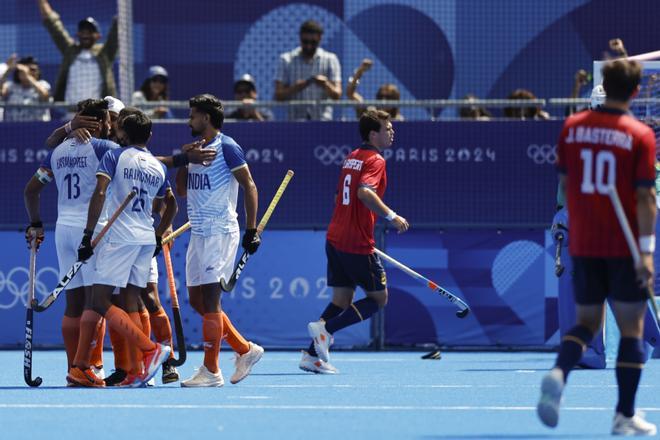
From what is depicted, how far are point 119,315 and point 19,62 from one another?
300 inches

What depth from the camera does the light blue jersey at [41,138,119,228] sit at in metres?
10.6

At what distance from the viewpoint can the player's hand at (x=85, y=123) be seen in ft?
35.0

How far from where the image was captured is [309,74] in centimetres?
1639

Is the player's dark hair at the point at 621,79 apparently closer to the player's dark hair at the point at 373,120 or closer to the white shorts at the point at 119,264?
the white shorts at the point at 119,264

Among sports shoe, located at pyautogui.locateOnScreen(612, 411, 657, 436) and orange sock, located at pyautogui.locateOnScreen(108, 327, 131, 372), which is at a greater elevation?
sports shoe, located at pyautogui.locateOnScreen(612, 411, 657, 436)

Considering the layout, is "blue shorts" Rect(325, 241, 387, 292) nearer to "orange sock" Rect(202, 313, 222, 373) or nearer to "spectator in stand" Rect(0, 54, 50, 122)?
"orange sock" Rect(202, 313, 222, 373)

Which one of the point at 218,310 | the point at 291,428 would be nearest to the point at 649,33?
the point at 218,310

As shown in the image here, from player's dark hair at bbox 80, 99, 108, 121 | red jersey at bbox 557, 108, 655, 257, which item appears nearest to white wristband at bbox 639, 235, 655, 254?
red jersey at bbox 557, 108, 655, 257

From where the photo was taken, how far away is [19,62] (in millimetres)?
17141

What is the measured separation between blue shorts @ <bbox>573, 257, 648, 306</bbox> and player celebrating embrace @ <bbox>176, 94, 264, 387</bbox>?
3279mm

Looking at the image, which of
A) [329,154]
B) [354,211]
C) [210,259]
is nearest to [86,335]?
[210,259]

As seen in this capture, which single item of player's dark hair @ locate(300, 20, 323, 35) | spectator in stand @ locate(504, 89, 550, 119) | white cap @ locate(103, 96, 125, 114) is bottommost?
spectator in stand @ locate(504, 89, 550, 119)

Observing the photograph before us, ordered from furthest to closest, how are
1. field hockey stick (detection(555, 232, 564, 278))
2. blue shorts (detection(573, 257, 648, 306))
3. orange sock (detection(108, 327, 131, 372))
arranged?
field hockey stick (detection(555, 232, 564, 278)), orange sock (detection(108, 327, 131, 372)), blue shorts (detection(573, 257, 648, 306))

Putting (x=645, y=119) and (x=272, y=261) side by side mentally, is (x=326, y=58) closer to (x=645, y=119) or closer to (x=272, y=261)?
(x=272, y=261)
